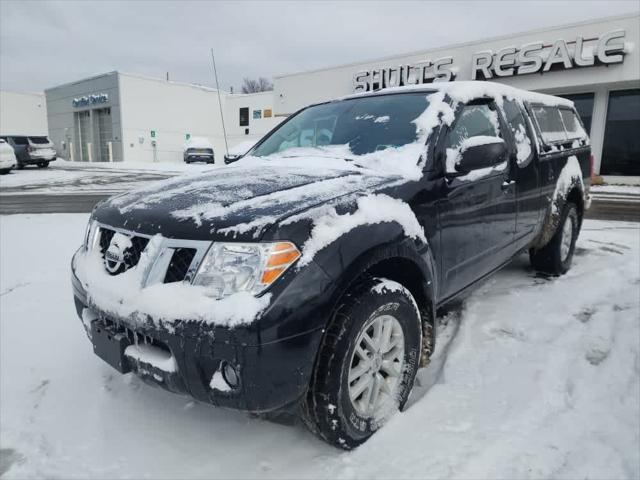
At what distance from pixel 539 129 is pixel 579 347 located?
1.90 meters

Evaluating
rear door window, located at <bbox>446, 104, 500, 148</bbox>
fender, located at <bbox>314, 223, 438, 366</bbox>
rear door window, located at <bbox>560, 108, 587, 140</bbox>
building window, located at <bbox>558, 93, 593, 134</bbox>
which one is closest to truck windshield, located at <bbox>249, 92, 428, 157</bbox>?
rear door window, located at <bbox>446, 104, 500, 148</bbox>

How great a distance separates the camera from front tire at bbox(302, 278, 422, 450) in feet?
6.22

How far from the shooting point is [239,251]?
5.77 ft

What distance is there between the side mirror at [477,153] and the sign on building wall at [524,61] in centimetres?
1461

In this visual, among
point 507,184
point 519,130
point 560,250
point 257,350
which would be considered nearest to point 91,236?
point 257,350

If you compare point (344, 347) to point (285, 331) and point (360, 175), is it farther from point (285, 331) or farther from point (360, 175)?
point (360, 175)

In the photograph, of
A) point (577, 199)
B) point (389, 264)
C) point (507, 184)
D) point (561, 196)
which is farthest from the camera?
point (577, 199)

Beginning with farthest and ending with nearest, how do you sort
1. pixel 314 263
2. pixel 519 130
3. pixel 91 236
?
pixel 519 130
pixel 91 236
pixel 314 263

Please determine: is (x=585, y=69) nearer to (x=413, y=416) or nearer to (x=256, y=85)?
(x=413, y=416)

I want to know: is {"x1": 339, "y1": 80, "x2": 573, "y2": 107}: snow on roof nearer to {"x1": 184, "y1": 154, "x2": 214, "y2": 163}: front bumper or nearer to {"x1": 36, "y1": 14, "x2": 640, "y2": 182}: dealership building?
{"x1": 36, "y1": 14, "x2": 640, "y2": 182}: dealership building

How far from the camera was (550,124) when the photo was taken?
14.2ft

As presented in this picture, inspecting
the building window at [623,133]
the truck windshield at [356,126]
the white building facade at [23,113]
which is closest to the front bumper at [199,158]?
the building window at [623,133]

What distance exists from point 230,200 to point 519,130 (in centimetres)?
260

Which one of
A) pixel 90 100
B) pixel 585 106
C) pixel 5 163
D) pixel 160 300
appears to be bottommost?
pixel 160 300
